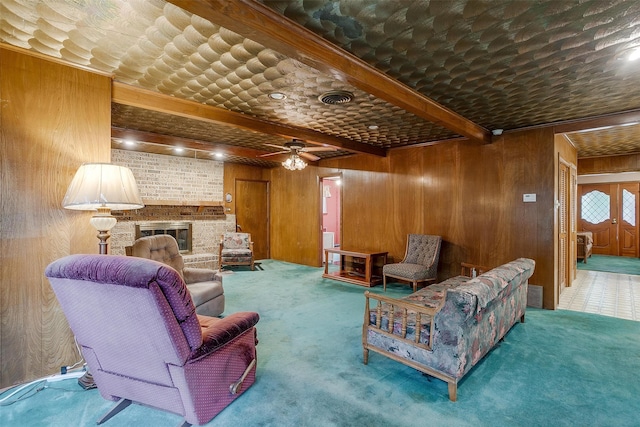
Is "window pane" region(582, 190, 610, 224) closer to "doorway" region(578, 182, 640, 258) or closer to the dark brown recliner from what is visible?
"doorway" region(578, 182, 640, 258)

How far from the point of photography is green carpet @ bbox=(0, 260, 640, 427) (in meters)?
1.97

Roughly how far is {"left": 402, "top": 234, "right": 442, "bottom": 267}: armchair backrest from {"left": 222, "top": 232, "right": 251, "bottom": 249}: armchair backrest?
3463mm

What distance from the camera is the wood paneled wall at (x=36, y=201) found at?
2.26 metres

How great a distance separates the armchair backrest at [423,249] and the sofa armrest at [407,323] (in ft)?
8.26

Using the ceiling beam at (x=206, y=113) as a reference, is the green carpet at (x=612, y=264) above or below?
below

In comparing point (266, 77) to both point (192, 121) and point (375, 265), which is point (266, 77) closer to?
point (192, 121)

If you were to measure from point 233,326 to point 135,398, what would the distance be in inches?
27.2

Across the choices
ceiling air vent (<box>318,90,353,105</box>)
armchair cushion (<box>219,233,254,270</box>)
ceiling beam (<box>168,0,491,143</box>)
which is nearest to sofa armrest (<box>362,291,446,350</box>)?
ceiling beam (<box>168,0,491,143</box>)

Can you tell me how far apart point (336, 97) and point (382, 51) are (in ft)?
3.30

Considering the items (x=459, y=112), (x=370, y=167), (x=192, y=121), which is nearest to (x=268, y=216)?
(x=370, y=167)

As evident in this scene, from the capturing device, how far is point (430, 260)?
16.3 feet

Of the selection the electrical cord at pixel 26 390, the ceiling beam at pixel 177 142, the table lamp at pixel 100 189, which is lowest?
the electrical cord at pixel 26 390

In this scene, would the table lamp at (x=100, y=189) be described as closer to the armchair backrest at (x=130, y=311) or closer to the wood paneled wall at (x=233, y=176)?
the armchair backrest at (x=130, y=311)

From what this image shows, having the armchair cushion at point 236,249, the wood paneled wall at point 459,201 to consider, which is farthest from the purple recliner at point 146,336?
the armchair cushion at point 236,249
